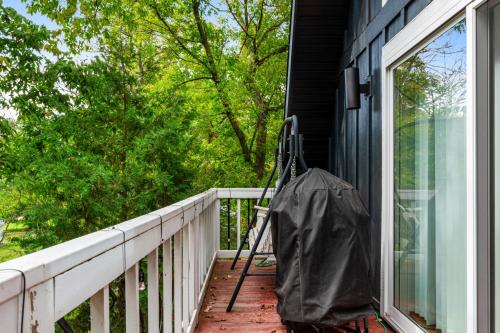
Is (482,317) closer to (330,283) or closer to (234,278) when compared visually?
(330,283)

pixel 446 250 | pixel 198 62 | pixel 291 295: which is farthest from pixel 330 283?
pixel 198 62

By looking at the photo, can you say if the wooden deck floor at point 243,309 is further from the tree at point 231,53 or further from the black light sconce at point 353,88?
the tree at point 231,53

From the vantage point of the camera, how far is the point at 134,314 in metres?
1.43

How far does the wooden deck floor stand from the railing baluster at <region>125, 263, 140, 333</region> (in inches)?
68.4

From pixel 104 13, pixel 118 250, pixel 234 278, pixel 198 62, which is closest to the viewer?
pixel 118 250

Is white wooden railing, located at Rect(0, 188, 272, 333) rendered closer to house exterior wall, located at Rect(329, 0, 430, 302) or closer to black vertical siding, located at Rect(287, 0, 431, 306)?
house exterior wall, located at Rect(329, 0, 430, 302)

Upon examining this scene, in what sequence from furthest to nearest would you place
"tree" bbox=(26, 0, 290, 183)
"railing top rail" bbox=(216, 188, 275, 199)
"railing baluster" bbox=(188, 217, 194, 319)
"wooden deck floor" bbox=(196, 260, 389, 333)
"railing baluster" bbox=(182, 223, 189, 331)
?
"tree" bbox=(26, 0, 290, 183) → "railing top rail" bbox=(216, 188, 275, 199) → "wooden deck floor" bbox=(196, 260, 389, 333) → "railing baluster" bbox=(188, 217, 194, 319) → "railing baluster" bbox=(182, 223, 189, 331)

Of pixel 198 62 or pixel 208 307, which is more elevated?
pixel 198 62

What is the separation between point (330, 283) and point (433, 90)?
135 centimetres

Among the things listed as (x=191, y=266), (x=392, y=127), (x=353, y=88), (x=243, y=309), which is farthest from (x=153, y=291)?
(x=353, y=88)

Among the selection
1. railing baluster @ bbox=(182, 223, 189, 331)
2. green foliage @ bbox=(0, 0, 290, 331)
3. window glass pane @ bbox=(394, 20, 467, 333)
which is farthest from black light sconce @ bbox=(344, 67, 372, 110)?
green foliage @ bbox=(0, 0, 290, 331)

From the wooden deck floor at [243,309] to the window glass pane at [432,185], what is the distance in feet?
2.53

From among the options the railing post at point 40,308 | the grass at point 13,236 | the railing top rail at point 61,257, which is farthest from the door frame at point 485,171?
the grass at point 13,236

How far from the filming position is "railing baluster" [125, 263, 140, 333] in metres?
1.41
